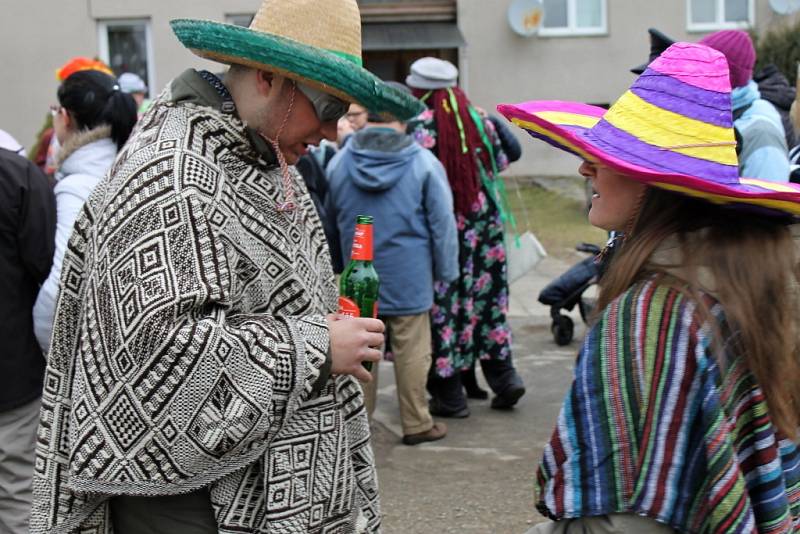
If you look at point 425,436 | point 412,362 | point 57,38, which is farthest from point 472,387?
point 57,38

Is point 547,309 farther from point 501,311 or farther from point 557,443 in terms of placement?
point 557,443

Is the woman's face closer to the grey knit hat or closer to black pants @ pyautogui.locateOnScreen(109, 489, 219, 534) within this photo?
black pants @ pyautogui.locateOnScreen(109, 489, 219, 534)

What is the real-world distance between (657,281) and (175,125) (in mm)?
1121

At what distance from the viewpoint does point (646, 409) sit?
177 centimetres

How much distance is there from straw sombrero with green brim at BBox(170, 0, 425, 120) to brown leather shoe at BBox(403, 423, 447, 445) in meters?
3.67

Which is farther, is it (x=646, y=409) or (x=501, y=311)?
(x=501, y=311)

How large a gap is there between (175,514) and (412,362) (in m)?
3.51

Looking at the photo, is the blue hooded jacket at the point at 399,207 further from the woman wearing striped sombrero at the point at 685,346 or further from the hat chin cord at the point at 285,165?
the woman wearing striped sombrero at the point at 685,346

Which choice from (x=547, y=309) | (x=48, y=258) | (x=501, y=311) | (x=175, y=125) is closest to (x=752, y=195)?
(x=175, y=125)

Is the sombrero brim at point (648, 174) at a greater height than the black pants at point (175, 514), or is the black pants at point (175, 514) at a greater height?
the sombrero brim at point (648, 174)

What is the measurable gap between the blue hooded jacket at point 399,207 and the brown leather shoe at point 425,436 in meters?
0.73

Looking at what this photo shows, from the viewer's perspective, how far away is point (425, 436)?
19.2 feet

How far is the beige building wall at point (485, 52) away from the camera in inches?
797

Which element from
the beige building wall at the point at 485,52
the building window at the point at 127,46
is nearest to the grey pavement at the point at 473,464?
the beige building wall at the point at 485,52
